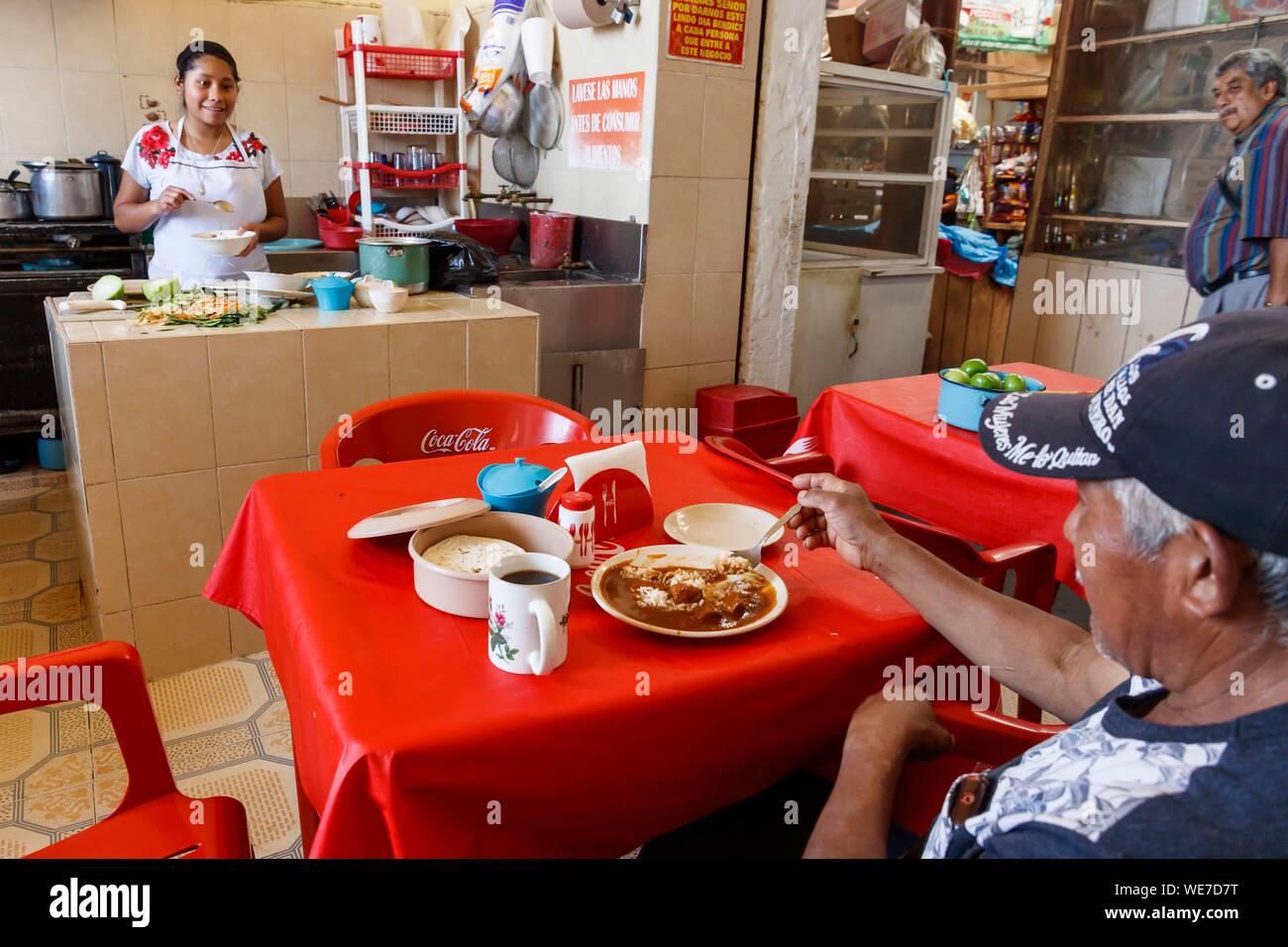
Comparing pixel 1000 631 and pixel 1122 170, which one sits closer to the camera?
pixel 1000 631

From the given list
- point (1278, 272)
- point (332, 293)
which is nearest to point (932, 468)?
point (332, 293)

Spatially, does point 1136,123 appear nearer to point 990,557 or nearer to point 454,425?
point 990,557

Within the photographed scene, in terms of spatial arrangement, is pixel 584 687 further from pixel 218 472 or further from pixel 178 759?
pixel 218 472

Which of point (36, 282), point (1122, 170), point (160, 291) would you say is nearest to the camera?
point (160, 291)

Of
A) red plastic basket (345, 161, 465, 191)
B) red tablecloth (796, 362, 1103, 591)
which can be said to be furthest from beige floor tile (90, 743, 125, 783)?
red plastic basket (345, 161, 465, 191)

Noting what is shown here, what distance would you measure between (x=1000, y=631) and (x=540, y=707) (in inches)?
25.7

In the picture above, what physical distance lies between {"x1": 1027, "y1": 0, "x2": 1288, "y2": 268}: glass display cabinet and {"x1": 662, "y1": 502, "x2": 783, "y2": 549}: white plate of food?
428 cm

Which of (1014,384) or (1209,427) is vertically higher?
(1209,427)

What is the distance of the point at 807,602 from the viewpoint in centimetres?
125

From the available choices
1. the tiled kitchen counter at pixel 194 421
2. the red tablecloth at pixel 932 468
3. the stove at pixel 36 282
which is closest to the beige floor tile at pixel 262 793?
the tiled kitchen counter at pixel 194 421

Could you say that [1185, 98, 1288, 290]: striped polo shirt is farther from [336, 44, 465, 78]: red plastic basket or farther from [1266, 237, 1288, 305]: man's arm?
[336, 44, 465, 78]: red plastic basket

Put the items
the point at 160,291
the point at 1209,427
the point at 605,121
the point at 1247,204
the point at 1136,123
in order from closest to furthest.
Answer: the point at 1209,427 < the point at 160,291 < the point at 1247,204 < the point at 605,121 < the point at 1136,123

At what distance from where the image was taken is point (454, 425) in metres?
2.09

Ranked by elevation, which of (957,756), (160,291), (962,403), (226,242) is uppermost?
(226,242)
